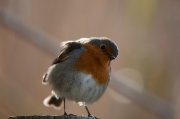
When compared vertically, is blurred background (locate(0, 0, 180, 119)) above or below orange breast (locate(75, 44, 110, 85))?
above

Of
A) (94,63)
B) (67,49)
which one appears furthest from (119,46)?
(94,63)

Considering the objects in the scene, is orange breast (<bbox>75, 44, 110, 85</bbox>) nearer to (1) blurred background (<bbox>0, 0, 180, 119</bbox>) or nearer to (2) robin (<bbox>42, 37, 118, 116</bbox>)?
(2) robin (<bbox>42, 37, 118, 116</bbox>)

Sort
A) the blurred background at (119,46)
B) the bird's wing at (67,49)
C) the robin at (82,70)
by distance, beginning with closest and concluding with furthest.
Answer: the robin at (82,70)
the bird's wing at (67,49)
the blurred background at (119,46)

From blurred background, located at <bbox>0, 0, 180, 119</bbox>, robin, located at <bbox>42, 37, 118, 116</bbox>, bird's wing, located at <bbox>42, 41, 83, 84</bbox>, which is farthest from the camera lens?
blurred background, located at <bbox>0, 0, 180, 119</bbox>

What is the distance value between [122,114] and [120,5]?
174cm

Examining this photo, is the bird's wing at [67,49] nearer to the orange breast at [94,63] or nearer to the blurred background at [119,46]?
the orange breast at [94,63]

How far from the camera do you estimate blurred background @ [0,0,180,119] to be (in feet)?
17.2

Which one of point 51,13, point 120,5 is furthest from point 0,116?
point 120,5

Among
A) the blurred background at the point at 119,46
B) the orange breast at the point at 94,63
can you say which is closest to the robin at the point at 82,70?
the orange breast at the point at 94,63

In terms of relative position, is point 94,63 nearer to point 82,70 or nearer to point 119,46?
point 82,70

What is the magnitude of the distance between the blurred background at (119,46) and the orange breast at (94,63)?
1662mm

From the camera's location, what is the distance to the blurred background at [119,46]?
5.23 meters

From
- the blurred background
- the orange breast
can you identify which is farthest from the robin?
the blurred background

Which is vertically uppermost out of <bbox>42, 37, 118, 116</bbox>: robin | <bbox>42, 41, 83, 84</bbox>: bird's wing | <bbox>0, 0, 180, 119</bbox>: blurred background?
<bbox>0, 0, 180, 119</bbox>: blurred background
